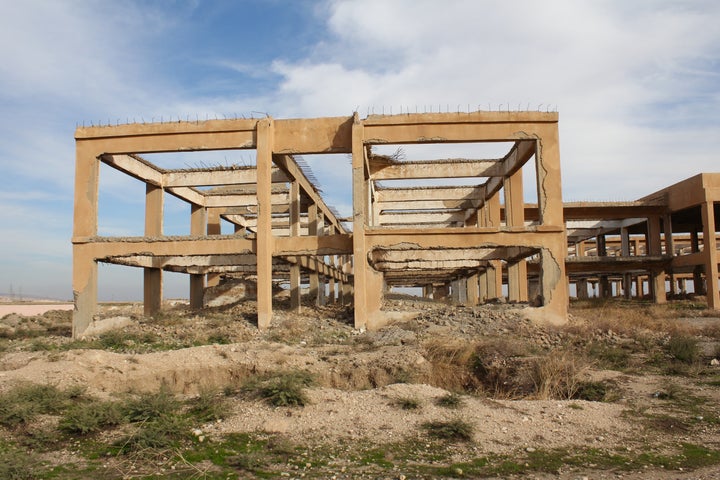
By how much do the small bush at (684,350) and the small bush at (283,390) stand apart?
7950 mm

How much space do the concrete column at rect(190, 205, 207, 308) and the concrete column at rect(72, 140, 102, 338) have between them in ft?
24.1

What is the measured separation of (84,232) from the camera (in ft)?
57.6

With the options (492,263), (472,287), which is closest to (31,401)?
(492,263)

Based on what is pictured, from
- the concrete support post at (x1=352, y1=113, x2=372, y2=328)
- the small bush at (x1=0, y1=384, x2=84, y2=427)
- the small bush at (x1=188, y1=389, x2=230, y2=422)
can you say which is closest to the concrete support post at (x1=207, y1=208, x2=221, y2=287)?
the concrete support post at (x1=352, y1=113, x2=372, y2=328)

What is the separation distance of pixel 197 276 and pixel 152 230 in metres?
5.01

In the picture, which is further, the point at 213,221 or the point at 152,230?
the point at 213,221

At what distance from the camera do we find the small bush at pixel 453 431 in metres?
6.75

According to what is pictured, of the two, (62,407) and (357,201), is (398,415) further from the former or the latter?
(357,201)

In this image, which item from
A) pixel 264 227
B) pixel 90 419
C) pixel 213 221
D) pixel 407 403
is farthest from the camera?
pixel 213 221

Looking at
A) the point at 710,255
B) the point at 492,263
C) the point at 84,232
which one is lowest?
the point at 492,263

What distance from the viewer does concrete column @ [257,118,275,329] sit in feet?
55.8

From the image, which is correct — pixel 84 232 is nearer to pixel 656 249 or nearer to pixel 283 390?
pixel 283 390

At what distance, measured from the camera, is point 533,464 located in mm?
6012

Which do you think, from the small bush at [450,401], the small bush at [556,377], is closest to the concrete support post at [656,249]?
the small bush at [556,377]
